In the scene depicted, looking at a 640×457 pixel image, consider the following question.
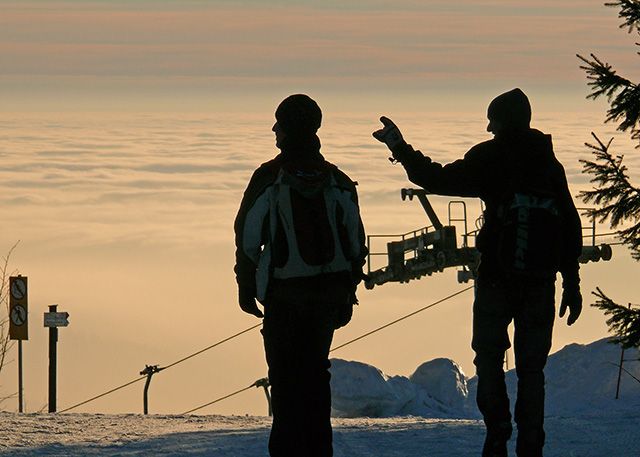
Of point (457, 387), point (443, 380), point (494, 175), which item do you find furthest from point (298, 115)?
point (443, 380)

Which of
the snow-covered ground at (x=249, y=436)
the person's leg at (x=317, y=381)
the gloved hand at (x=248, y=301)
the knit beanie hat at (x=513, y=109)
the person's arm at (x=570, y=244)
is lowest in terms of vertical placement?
the snow-covered ground at (x=249, y=436)

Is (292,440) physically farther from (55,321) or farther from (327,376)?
(55,321)

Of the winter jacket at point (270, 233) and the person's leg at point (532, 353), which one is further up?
the winter jacket at point (270, 233)

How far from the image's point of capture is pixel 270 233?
778 centimetres

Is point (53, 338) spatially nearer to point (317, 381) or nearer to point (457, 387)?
point (457, 387)

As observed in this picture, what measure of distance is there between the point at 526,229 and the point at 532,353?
25.6 inches

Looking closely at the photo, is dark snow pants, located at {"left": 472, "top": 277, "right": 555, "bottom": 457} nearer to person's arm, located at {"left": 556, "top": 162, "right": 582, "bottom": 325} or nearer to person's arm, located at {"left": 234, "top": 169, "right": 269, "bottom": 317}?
person's arm, located at {"left": 556, "top": 162, "right": 582, "bottom": 325}

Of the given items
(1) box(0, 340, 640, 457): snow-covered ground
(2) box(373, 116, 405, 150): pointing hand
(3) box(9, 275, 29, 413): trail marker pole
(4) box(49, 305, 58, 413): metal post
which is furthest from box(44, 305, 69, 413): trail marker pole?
(2) box(373, 116, 405, 150): pointing hand

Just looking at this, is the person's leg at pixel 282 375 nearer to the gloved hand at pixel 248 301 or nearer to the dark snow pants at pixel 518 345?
the gloved hand at pixel 248 301

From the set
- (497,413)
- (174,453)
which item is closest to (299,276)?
(497,413)

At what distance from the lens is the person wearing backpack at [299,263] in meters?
7.77

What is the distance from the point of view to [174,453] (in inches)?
437

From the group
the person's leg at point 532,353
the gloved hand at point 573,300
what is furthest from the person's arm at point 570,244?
the person's leg at point 532,353

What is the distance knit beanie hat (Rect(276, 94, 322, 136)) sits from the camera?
786 cm
